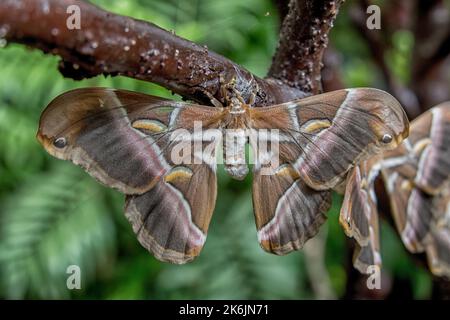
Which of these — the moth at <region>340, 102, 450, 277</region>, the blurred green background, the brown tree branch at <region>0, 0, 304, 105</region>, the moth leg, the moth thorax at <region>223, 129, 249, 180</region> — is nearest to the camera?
the brown tree branch at <region>0, 0, 304, 105</region>

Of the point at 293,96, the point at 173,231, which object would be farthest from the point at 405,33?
the point at 173,231

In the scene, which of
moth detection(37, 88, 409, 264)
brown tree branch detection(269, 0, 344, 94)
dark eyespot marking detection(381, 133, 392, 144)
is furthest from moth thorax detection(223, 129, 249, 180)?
dark eyespot marking detection(381, 133, 392, 144)

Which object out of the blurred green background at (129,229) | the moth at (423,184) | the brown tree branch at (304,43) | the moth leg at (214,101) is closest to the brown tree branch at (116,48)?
the moth leg at (214,101)

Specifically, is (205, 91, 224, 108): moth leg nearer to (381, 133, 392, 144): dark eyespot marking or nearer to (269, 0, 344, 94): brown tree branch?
(269, 0, 344, 94): brown tree branch

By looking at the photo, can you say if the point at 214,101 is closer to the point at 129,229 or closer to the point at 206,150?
the point at 206,150

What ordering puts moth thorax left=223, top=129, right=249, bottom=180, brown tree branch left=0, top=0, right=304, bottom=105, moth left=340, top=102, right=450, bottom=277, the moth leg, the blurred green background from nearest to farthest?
brown tree branch left=0, top=0, right=304, bottom=105 → the moth leg → moth thorax left=223, top=129, right=249, bottom=180 → moth left=340, top=102, right=450, bottom=277 → the blurred green background
